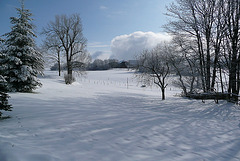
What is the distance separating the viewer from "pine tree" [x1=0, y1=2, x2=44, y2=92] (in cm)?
902

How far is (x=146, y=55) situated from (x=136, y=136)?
38.2 ft

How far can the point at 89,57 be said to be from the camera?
2562cm

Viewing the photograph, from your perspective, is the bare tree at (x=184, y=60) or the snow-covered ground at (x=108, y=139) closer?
the snow-covered ground at (x=108, y=139)

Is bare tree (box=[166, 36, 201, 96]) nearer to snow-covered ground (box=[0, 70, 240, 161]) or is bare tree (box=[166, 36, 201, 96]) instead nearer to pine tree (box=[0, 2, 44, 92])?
snow-covered ground (box=[0, 70, 240, 161])

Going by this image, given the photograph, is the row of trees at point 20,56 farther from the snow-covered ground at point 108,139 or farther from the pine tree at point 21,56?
the snow-covered ground at point 108,139

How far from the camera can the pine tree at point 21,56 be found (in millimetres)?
9023

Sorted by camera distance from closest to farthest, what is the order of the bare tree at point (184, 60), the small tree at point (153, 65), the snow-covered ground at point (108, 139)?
the snow-covered ground at point (108, 139)
the bare tree at point (184, 60)
the small tree at point (153, 65)

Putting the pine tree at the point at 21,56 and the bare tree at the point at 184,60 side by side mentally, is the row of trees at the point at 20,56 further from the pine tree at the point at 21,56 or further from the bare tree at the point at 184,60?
the bare tree at the point at 184,60

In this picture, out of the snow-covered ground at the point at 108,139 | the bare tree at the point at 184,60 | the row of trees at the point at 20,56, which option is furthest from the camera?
the bare tree at the point at 184,60

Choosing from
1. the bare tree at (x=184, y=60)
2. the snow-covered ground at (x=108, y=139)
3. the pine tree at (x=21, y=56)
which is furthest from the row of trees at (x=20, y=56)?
the bare tree at (x=184, y=60)

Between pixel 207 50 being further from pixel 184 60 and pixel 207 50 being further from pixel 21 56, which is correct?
pixel 21 56

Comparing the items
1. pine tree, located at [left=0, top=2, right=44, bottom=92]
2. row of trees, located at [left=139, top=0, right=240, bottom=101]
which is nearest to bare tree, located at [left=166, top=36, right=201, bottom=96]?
row of trees, located at [left=139, top=0, right=240, bottom=101]

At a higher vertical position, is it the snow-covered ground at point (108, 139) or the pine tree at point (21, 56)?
the pine tree at point (21, 56)

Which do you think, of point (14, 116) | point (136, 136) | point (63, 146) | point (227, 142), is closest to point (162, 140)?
point (136, 136)
